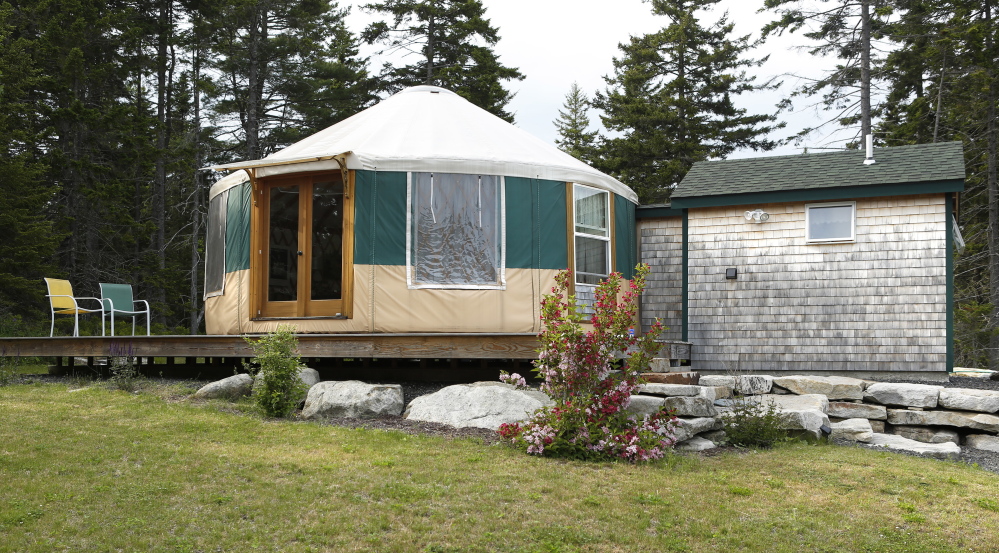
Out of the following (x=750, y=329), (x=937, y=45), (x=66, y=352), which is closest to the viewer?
(x=66, y=352)

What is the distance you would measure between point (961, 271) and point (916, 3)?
556 cm

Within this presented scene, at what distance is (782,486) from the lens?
4328mm

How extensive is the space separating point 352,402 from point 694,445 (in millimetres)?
2460

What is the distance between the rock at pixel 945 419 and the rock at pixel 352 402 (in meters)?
4.36

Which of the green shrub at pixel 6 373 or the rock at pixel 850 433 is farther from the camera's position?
the green shrub at pixel 6 373

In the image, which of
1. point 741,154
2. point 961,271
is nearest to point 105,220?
point 741,154

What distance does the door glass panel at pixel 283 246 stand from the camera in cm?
825

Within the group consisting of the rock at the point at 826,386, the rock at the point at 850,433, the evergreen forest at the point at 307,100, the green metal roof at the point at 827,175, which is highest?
the evergreen forest at the point at 307,100

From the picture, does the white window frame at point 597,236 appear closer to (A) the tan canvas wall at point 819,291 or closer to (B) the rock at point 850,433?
(A) the tan canvas wall at point 819,291

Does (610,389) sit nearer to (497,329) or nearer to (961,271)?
(497,329)

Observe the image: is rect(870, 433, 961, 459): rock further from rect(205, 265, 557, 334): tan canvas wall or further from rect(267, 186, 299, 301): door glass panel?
rect(267, 186, 299, 301): door glass panel

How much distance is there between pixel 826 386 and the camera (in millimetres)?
7246

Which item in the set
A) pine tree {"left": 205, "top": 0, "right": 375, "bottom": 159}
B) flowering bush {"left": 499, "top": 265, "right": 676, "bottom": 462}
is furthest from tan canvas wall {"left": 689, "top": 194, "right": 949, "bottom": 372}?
pine tree {"left": 205, "top": 0, "right": 375, "bottom": 159}

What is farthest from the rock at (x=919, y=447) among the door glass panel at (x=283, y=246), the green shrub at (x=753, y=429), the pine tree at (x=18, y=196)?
the pine tree at (x=18, y=196)
